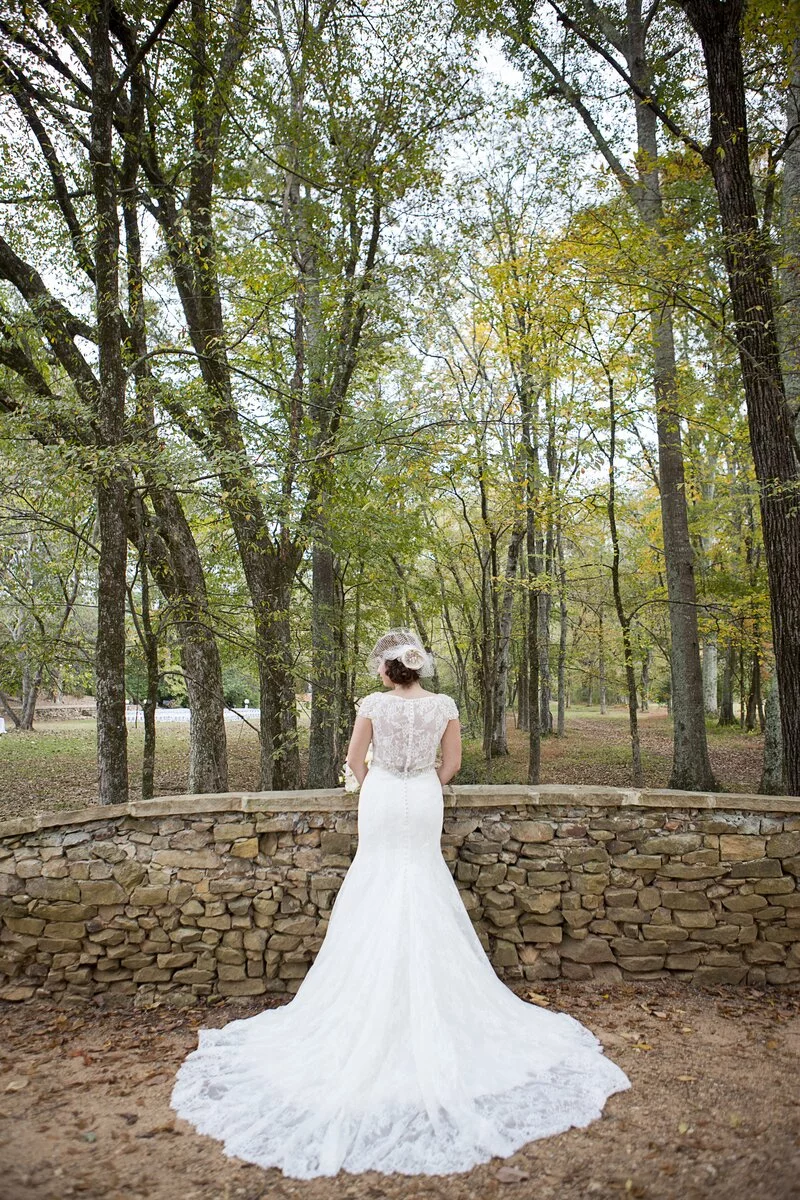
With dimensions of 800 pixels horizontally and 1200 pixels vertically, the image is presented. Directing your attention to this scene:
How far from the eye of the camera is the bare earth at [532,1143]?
2.67m

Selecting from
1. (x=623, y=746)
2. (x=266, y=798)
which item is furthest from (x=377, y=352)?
(x=623, y=746)

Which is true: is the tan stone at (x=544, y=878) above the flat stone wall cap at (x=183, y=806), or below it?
below

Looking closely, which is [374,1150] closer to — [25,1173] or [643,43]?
[25,1173]

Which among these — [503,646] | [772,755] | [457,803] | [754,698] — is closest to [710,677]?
[754,698]

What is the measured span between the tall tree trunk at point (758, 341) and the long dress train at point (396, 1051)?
303 cm

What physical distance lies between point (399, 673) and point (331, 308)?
5.84 meters

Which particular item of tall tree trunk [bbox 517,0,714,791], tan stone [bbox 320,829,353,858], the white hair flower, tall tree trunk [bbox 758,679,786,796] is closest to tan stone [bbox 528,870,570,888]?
tan stone [bbox 320,829,353,858]

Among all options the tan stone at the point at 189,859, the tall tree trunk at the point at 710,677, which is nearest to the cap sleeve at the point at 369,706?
the tan stone at the point at 189,859

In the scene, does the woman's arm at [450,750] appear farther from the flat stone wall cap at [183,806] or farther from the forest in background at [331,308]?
the forest in background at [331,308]

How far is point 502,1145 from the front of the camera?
2857mm

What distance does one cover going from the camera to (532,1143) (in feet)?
9.50

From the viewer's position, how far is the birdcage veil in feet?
13.2

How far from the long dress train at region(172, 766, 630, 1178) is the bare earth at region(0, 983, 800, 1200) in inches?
3.8

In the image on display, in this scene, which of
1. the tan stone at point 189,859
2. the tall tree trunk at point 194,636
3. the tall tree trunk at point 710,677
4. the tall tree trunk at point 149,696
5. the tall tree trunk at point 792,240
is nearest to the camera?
the tan stone at point 189,859
